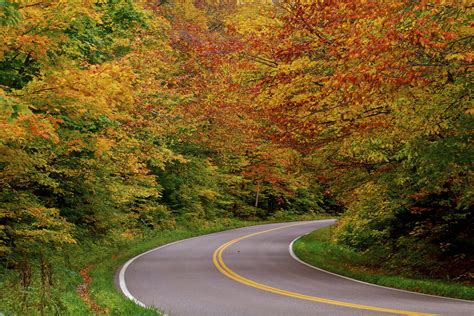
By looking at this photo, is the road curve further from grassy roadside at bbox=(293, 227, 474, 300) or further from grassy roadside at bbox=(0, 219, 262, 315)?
grassy roadside at bbox=(0, 219, 262, 315)

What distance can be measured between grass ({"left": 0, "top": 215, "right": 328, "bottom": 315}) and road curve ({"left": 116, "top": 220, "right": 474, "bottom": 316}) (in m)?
0.73

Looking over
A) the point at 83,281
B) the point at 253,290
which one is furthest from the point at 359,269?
the point at 83,281

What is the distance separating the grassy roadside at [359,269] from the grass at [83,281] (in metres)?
6.90

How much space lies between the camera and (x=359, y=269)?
58.0 feet

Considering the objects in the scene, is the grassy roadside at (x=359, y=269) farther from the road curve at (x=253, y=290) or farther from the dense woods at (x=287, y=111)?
the dense woods at (x=287, y=111)

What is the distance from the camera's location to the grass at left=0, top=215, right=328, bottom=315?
8.05 meters

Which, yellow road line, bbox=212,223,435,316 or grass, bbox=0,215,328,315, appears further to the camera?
yellow road line, bbox=212,223,435,316

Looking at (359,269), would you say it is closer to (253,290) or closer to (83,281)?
(253,290)

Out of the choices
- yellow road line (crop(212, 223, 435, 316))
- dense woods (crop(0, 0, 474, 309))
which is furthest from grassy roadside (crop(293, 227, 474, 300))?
yellow road line (crop(212, 223, 435, 316))

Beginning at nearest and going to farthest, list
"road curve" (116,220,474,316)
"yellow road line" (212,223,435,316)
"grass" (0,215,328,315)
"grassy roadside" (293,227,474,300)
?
"grass" (0,215,328,315)
"yellow road line" (212,223,435,316)
"road curve" (116,220,474,316)
"grassy roadside" (293,227,474,300)

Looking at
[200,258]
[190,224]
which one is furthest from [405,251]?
[190,224]

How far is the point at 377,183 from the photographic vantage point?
17.2 m

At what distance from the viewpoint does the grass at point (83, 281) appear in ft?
26.4

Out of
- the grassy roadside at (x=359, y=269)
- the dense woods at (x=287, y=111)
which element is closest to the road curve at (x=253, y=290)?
the grassy roadside at (x=359, y=269)
